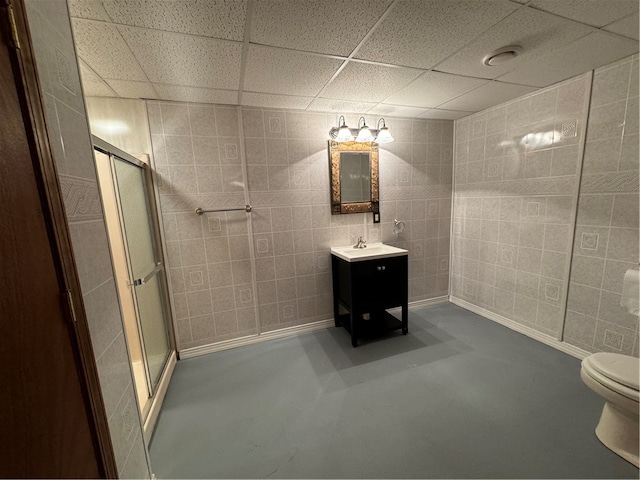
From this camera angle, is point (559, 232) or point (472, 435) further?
point (559, 232)

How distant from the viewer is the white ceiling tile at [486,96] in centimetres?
188

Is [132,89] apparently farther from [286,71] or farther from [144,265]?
[144,265]

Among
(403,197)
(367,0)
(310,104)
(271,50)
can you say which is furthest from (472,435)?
(310,104)

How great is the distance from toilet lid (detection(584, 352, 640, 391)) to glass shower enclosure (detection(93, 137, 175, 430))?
236 centimetres

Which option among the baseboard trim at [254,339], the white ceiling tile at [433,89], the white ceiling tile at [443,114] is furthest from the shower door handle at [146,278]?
the white ceiling tile at [443,114]

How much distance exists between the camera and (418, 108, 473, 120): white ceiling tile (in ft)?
7.72

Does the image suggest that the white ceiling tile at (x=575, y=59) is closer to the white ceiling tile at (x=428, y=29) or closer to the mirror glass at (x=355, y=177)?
the white ceiling tile at (x=428, y=29)

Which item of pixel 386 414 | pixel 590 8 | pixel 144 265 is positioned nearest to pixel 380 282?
pixel 386 414

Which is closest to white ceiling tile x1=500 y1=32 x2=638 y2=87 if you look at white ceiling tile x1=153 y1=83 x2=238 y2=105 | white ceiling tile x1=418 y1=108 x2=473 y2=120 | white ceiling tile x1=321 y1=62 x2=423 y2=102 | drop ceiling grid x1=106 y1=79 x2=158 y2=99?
white ceiling tile x1=418 y1=108 x2=473 y2=120

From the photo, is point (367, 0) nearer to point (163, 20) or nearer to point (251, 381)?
point (163, 20)

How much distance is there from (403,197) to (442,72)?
3.86 ft

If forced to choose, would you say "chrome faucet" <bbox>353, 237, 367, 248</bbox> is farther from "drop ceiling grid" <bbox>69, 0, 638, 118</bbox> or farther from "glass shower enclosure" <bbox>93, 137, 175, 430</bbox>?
"glass shower enclosure" <bbox>93, 137, 175, 430</bbox>

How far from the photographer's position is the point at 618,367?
1.24 meters

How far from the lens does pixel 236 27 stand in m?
1.15
